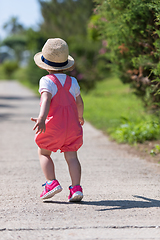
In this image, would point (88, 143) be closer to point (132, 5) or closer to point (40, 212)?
point (132, 5)

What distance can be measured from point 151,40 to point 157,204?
9.40ft

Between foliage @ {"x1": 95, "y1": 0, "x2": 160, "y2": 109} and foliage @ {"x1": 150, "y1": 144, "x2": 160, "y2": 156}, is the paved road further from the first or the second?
foliage @ {"x1": 95, "y1": 0, "x2": 160, "y2": 109}

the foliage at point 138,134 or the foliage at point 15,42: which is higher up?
the foliage at point 138,134

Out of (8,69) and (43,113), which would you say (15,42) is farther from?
(43,113)

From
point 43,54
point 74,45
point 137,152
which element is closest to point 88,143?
point 137,152

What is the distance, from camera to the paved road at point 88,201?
280 cm

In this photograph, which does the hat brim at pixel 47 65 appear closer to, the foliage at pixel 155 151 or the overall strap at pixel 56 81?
the overall strap at pixel 56 81

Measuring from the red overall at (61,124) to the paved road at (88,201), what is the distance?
56 cm

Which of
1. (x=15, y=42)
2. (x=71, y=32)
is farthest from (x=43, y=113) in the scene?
(x=15, y=42)

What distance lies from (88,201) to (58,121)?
2.71 ft

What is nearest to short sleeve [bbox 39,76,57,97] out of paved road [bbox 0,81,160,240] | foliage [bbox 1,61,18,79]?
paved road [bbox 0,81,160,240]

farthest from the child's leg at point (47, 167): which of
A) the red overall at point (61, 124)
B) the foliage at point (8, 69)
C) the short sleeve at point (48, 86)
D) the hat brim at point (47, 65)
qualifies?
the foliage at point (8, 69)

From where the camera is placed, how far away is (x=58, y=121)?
350cm

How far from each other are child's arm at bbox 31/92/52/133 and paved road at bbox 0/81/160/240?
2.40ft
